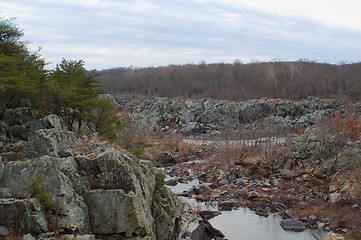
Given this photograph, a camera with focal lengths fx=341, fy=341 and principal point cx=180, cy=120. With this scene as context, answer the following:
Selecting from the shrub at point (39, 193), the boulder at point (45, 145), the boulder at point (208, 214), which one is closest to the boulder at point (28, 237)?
the shrub at point (39, 193)

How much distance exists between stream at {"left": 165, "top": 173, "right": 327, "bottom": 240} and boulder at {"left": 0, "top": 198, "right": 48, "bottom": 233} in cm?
829

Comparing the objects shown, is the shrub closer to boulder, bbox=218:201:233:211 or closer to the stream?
the stream

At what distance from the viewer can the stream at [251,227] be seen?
1386 cm

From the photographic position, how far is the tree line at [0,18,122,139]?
519 inches

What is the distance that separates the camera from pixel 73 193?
27.1 ft

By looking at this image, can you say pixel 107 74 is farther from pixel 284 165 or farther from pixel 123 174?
pixel 123 174

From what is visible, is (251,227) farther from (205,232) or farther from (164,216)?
(164,216)

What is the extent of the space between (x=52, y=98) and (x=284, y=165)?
54.5ft

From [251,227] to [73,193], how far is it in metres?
9.29

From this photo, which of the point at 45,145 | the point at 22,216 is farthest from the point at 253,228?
the point at 22,216

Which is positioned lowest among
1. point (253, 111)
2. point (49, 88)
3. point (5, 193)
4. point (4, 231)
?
point (253, 111)

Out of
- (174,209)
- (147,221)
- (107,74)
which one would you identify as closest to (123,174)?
(147,221)

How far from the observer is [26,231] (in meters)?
7.14

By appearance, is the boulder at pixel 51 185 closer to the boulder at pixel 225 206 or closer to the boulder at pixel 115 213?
the boulder at pixel 115 213
